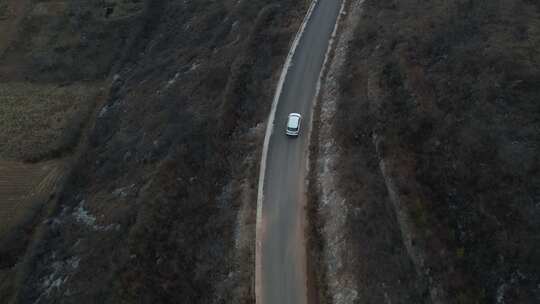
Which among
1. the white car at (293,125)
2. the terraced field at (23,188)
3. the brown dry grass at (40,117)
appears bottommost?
the terraced field at (23,188)

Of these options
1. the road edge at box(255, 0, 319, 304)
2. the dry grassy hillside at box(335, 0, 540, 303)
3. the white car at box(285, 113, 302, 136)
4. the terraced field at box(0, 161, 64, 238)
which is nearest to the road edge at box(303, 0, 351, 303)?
the white car at box(285, 113, 302, 136)

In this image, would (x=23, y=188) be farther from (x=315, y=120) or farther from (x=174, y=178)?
(x=315, y=120)

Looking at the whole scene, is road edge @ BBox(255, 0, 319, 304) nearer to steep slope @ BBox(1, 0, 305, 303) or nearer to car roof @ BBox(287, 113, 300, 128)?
steep slope @ BBox(1, 0, 305, 303)

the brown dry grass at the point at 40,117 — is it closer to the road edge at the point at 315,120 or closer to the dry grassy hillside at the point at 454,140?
the road edge at the point at 315,120

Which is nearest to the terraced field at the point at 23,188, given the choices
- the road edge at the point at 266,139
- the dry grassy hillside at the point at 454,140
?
the road edge at the point at 266,139

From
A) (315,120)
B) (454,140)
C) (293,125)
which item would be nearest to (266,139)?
(293,125)

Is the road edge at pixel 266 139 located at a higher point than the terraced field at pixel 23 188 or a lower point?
higher

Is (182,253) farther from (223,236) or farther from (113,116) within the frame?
(113,116)
